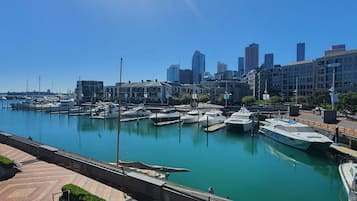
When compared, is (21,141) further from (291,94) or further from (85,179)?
(291,94)

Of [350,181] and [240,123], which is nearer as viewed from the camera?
[350,181]

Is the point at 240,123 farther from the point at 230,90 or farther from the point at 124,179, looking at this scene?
the point at 230,90

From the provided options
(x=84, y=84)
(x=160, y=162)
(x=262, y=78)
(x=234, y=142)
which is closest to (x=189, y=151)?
(x=160, y=162)

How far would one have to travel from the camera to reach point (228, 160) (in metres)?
25.5

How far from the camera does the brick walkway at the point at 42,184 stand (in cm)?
1005

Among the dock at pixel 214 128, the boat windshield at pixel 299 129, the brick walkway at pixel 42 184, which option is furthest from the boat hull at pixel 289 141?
the brick walkway at pixel 42 184

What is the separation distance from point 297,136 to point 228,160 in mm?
9419

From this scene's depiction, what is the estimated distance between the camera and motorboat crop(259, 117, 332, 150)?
85.5ft

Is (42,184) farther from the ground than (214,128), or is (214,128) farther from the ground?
(42,184)

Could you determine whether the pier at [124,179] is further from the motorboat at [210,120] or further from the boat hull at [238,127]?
the motorboat at [210,120]

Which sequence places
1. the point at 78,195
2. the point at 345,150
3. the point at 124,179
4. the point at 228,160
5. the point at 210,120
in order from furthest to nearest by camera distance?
1. the point at 210,120
2. the point at 228,160
3. the point at 345,150
4. the point at 124,179
5. the point at 78,195

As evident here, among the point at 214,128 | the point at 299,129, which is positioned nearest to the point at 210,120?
the point at 214,128

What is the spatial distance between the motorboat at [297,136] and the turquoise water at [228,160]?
946mm

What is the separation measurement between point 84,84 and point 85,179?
5306 inches
